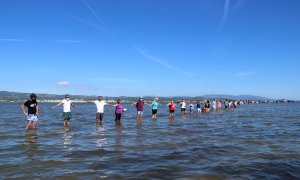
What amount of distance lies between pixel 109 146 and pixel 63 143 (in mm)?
1951

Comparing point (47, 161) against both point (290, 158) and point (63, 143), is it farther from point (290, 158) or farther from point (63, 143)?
point (290, 158)

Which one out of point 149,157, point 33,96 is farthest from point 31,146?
point 33,96

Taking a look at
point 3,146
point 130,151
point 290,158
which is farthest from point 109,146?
point 290,158

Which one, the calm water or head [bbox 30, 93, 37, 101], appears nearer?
the calm water

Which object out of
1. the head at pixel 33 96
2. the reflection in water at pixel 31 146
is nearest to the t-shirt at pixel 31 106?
the head at pixel 33 96

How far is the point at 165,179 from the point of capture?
22.8ft

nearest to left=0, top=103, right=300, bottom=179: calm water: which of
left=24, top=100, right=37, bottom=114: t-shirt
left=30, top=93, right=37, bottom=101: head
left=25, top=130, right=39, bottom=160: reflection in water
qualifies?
left=25, top=130, right=39, bottom=160: reflection in water

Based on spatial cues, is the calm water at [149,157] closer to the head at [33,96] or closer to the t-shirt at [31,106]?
the t-shirt at [31,106]

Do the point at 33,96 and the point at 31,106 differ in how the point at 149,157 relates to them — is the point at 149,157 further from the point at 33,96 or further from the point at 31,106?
the point at 31,106

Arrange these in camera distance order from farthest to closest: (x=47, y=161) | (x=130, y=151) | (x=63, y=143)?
1. (x=63, y=143)
2. (x=130, y=151)
3. (x=47, y=161)

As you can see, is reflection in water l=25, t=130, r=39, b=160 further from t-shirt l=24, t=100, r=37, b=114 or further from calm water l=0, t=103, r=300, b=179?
t-shirt l=24, t=100, r=37, b=114

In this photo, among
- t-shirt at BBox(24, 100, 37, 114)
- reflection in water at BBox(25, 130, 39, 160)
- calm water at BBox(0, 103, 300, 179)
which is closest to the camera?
calm water at BBox(0, 103, 300, 179)

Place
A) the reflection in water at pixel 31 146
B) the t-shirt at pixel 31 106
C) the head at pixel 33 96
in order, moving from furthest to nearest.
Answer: the t-shirt at pixel 31 106 < the head at pixel 33 96 < the reflection in water at pixel 31 146

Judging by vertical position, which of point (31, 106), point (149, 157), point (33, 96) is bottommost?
point (149, 157)
